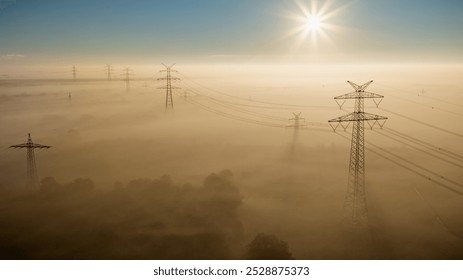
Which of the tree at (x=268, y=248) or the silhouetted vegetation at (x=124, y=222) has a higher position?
the tree at (x=268, y=248)

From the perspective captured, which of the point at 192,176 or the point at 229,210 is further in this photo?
the point at 192,176

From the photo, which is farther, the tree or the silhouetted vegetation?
the silhouetted vegetation

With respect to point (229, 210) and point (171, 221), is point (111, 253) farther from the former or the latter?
point (229, 210)

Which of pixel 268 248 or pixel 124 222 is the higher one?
pixel 268 248

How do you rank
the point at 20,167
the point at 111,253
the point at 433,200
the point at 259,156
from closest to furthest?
1. the point at 111,253
2. the point at 433,200
3. the point at 20,167
4. the point at 259,156

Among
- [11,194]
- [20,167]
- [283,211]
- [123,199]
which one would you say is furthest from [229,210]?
[20,167]

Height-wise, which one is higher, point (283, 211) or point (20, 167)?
point (20, 167)

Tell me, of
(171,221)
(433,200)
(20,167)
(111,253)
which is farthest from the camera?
(20,167)

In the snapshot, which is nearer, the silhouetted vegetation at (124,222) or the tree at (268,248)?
the tree at (268,248)

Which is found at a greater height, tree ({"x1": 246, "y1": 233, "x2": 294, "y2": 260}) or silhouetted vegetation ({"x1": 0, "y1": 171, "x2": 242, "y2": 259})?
tree ({"x1": 246, "y1": 233, "x2": 294, "y2": 260})

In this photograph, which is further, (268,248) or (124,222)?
(124,222)
